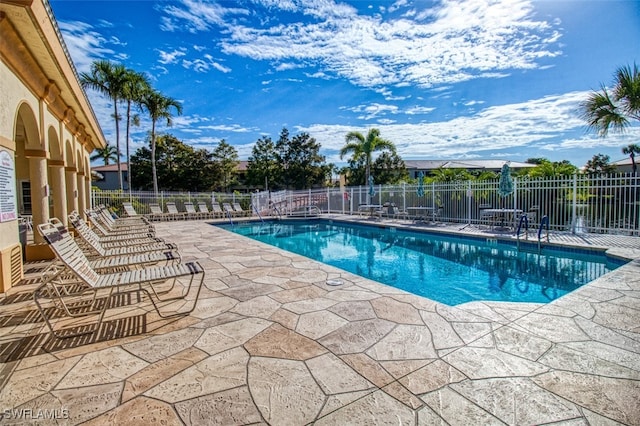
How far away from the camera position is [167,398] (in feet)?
6.54

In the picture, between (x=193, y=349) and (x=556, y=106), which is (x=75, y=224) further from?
(x=556, y=106)

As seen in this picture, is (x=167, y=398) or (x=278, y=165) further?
(x=278, y=165)

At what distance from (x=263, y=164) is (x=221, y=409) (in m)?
33.8

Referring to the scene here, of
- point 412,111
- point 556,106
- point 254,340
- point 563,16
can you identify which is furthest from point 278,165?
point 254,340

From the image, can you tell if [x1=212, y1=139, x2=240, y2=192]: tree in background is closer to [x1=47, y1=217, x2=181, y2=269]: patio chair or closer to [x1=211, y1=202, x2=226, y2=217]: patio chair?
[x1=211, y1=202, x2=226, y2=217]: patio chair

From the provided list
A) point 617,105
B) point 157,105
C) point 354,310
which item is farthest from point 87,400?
point 157,105

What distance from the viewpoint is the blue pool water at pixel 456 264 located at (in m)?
5.54

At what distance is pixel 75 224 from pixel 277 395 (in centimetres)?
421

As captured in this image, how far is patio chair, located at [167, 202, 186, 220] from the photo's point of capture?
1661 centimetres

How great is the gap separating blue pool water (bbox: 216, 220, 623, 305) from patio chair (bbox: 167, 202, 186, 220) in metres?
7.23

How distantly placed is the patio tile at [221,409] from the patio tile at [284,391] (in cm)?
6

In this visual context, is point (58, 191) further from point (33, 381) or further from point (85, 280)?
point (33, 381)

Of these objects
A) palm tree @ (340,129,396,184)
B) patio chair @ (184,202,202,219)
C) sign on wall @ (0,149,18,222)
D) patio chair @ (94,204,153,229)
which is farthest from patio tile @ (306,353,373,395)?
palm tree @ (340,129,396,184)

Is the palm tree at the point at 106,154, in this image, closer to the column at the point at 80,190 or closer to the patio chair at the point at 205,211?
the patio chair at the point at 205,211
